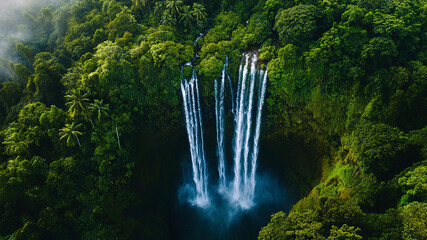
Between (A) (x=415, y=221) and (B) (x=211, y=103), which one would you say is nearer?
(A) (x=415, y=221)

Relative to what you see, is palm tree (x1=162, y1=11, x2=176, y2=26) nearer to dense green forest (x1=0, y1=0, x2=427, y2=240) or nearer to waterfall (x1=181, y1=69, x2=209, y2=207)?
dense green forest (x1=0, y1=0, x2=427, y2=240)

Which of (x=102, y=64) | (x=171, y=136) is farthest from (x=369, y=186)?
(x=102, y=64)

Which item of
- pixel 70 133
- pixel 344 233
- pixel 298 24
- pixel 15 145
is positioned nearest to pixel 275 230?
pixel 344 233

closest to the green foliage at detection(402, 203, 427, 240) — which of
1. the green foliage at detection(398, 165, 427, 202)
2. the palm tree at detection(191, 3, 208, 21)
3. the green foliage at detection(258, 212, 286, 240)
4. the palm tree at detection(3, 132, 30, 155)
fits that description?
the green foliage at detection(398, 165, 427, 202)

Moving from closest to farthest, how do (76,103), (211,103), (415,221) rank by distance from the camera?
(415,221)
(76,103)
(211,103)

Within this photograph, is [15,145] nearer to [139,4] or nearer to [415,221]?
[139,4]

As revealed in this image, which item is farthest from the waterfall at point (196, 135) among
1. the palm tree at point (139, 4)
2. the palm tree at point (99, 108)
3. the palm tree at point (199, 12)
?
the palm tree at point (139, 4)

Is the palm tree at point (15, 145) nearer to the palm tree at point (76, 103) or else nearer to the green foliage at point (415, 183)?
the palm tree at point (76, 103)
